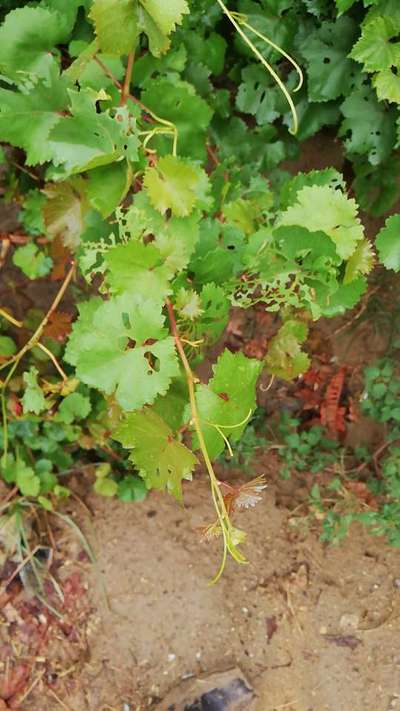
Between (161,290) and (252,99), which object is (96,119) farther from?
(252,99)

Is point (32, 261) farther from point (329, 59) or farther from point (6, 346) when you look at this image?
point (329, 59)

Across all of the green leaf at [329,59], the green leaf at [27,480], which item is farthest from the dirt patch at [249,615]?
the green leaf at [329,59]

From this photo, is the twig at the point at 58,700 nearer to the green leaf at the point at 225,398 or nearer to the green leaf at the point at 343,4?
the green leaf at the point at 225,398

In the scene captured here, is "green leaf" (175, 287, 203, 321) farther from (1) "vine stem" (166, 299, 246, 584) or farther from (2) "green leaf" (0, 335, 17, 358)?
(2) "green leaf" (0, 335, 17, 358)

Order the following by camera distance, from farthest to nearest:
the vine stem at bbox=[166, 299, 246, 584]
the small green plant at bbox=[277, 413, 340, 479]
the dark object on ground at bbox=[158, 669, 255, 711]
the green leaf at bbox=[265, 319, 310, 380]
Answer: the small green plant at bbox=[277, 413, 340, 479], the dark object on ground at bbox=[158, 669, 255, 711], the green leaf at bbox=[265, 319, 310, 380], the vine stem at bbox=[166, 299, 246, 584]

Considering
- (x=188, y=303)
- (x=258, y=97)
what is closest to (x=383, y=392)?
(x=258, y=97)

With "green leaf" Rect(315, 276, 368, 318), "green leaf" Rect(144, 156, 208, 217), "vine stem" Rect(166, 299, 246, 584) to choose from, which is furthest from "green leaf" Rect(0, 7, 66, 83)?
"green leaf" Rect(315, 276, 368, 318)

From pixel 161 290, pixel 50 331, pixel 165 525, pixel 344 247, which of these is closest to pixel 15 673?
pixel 165 525
